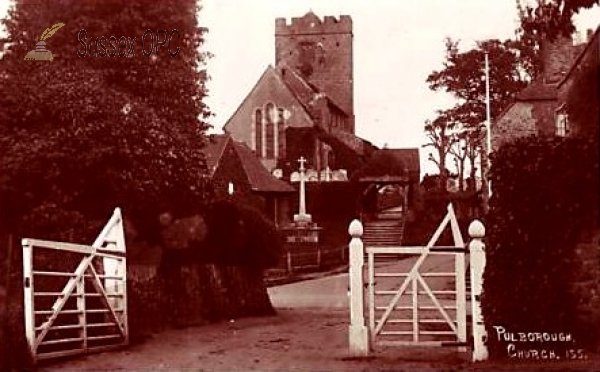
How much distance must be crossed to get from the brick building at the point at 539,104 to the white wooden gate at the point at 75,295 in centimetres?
520

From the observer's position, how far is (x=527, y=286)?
8.62 meters

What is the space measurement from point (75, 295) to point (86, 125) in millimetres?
3898

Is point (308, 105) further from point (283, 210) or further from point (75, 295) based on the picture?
point (75, 295)

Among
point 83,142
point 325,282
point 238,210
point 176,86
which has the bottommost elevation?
point 325,282

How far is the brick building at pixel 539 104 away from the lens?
1106 cm

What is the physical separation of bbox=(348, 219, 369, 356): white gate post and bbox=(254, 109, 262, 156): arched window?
33.6 ft

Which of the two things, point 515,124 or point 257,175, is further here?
point 257,175

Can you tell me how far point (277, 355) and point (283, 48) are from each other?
8.12 m

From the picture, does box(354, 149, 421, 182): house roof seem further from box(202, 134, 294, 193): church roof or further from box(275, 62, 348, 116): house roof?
box(275, 62, 348, 116): house roof

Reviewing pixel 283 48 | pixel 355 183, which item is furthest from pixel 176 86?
pixel 355 183

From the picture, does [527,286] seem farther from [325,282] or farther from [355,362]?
[325,282]

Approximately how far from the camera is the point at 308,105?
23.0 metres
